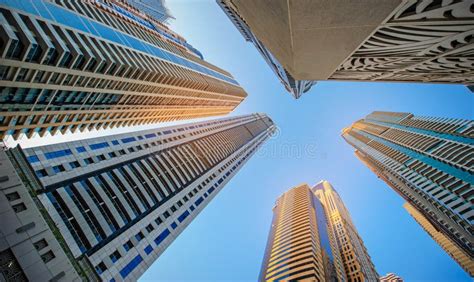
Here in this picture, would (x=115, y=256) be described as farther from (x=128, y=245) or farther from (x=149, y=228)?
(x=149, y=228)

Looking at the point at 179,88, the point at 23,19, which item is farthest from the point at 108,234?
the point at 179,88

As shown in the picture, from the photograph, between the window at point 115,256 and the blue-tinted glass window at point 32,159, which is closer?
the blue-tinted glass window at point 32,159

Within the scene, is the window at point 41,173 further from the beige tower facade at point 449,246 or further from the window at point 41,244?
the beige tower facade at point 449,246

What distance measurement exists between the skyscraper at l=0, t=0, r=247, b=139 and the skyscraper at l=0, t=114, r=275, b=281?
8009 millimetres

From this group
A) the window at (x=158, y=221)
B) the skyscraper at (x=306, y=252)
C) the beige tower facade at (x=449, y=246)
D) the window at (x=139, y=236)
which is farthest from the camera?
the beige tower facade at (x=449, y=246)

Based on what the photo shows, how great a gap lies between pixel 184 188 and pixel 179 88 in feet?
97.3

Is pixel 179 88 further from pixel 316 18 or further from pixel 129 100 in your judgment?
pixel 316 18

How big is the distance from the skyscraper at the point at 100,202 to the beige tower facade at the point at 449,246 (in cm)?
9266

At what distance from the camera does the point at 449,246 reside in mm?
104062

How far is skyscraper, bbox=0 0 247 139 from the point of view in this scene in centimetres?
3209

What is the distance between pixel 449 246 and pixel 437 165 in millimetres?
58714

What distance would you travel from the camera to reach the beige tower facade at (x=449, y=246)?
87594mm

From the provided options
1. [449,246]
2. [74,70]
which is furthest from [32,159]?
[449,246]

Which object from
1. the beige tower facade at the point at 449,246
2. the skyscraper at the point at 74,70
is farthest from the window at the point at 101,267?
the beige tower facade at the point at 449,246
